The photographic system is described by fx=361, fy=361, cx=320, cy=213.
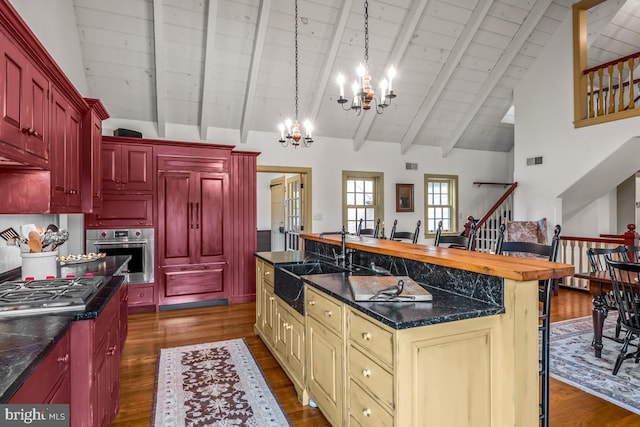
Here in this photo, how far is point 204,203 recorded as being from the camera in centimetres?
521

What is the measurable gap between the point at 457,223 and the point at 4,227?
299 inches

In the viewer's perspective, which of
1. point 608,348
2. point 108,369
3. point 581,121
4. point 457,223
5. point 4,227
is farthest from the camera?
point 457,223

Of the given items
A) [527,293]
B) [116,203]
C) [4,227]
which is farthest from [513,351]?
[116,203]

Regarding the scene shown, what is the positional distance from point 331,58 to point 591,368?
15.3ft

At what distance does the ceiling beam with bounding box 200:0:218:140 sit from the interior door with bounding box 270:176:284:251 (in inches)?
97.5

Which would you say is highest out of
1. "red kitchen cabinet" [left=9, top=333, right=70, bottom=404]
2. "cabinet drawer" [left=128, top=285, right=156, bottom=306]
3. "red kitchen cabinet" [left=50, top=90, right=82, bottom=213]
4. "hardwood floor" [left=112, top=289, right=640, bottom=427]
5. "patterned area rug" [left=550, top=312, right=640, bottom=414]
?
"red kitchen cabinet" [left=50, top=90, right=82, bottom=213]

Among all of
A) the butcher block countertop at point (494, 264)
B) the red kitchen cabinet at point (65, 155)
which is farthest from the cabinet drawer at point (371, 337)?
the red kitchen cabinet at point (65, 155)

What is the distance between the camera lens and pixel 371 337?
5.72 ft

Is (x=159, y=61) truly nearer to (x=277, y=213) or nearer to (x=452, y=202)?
(x=277, y=213)

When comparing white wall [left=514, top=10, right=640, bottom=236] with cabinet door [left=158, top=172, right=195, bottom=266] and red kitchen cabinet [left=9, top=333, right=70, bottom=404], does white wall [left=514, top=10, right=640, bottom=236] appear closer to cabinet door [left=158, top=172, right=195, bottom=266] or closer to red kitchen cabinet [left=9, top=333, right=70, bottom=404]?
cabinet door [left=158, top=172, right=195, bottom=266]

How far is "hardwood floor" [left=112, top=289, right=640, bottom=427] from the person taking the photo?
94.2 inches

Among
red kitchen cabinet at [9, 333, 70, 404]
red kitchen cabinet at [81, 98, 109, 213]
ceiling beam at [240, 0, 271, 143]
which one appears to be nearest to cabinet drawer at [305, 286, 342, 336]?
red kitchen cabinet at [9, 333, 70, 404]

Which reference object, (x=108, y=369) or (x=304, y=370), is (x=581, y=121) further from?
(x=108, y=369)

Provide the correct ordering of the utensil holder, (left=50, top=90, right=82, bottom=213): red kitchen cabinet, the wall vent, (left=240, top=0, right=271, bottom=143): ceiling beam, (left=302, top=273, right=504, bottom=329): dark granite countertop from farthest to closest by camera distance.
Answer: the wall vent
(left=240, top=0, right=271, bottom=143): ceiling beam
(left=50, top=90, right=82, bottom=213): red kitchen cabinet
the utensil holder
(left=302, top=273, right=504, bottom=329): dark granite countertop
